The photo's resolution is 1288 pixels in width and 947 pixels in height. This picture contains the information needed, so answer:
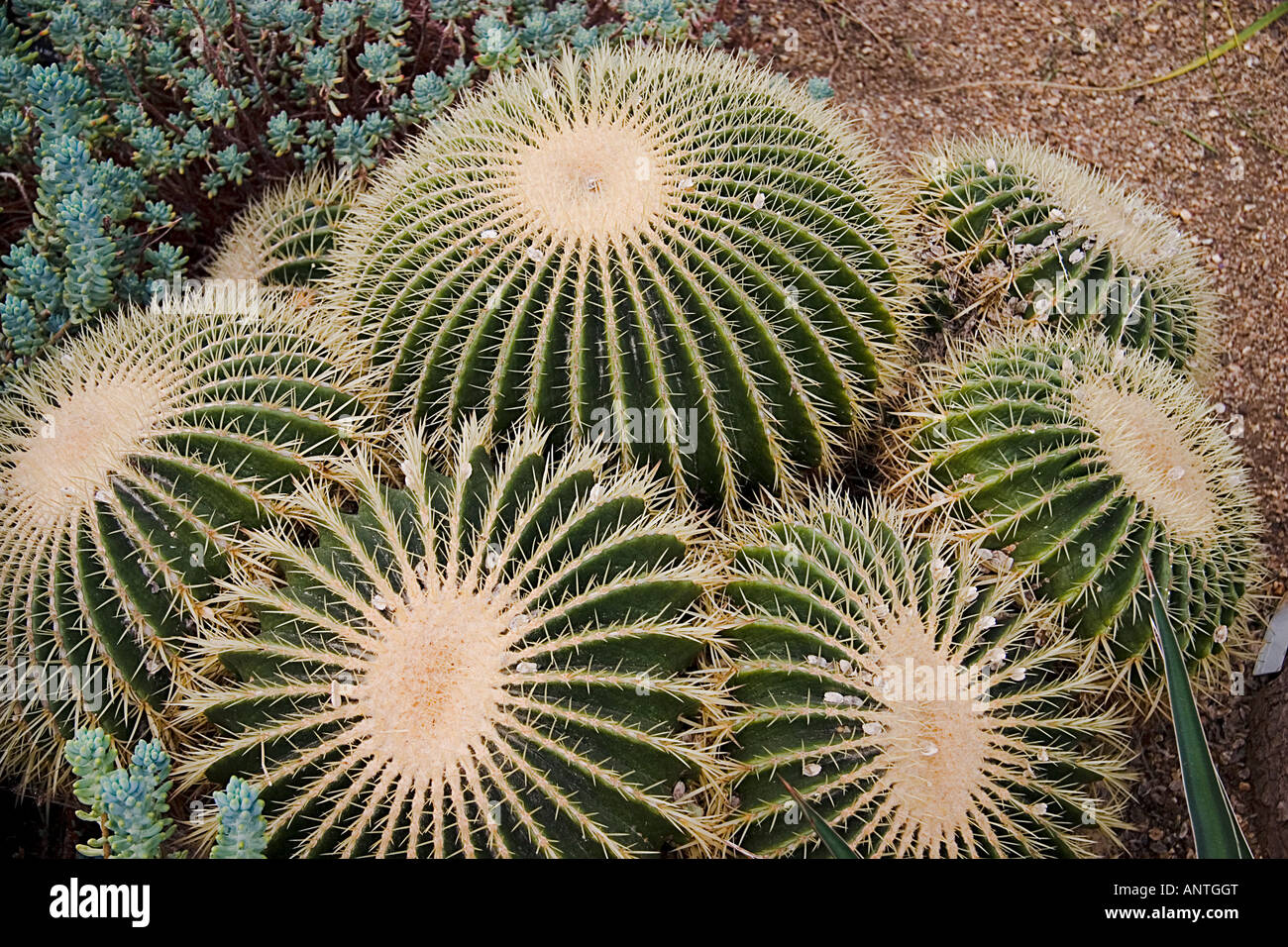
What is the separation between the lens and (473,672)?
7.77 feet

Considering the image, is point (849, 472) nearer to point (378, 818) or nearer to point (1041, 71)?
point (378, 818)

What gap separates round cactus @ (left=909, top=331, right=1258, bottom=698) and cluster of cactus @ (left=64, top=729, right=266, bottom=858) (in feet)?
6.30

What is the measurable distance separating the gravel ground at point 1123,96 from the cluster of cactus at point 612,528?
2104mm

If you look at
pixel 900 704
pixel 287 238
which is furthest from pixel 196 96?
pixel 900 704

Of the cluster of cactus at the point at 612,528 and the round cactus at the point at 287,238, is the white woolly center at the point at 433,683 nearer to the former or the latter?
the cluster of cactus at the point at 612,528

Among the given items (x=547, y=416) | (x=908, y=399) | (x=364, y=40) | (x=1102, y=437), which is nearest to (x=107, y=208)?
(x=364, y=40)

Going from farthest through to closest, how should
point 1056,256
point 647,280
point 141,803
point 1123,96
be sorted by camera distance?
point 1123,96, point 1056,256, point 647,280, point 141,803

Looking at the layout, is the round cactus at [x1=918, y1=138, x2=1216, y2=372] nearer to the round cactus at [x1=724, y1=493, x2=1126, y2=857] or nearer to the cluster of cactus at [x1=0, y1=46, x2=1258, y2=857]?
the cluster of cactus at [x1=0, y1=46, x2=1258, y2=857]

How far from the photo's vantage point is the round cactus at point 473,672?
2287 mm

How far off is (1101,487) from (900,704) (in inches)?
34.6

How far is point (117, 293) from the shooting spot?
3.88m

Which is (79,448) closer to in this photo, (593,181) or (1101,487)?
(593,181)

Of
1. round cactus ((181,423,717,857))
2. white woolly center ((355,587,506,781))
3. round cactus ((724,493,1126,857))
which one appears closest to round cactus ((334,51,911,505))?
round cactus ((181,423,717,857))

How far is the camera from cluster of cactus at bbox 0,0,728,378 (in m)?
3.88
